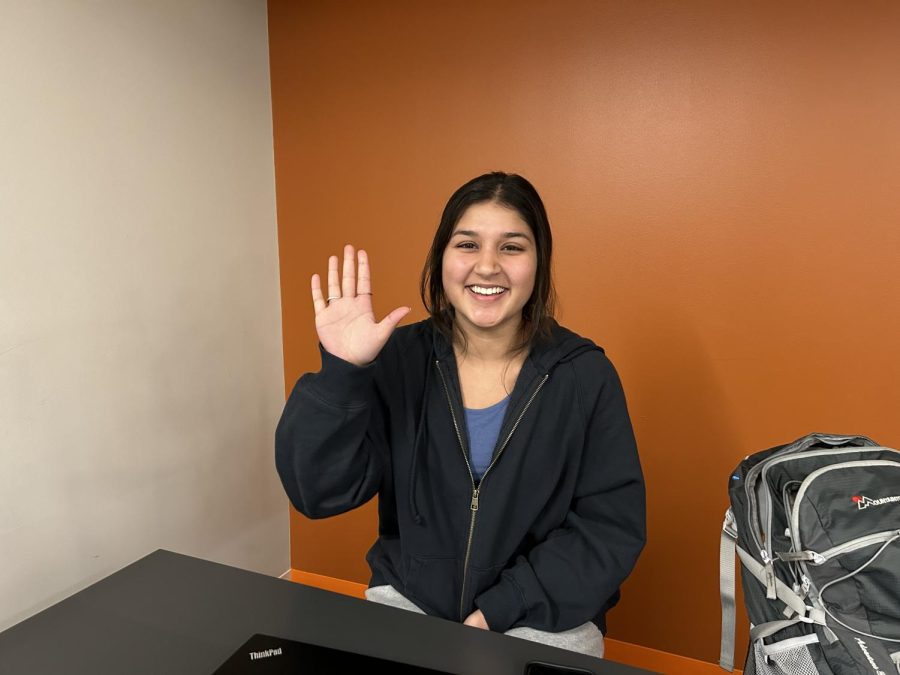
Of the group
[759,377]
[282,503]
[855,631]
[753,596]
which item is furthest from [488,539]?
[282,503]

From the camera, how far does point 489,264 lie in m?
1.39

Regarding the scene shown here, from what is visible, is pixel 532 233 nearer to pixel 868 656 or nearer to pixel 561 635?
pixel 561 635

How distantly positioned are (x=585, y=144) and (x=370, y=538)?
1.68 metres

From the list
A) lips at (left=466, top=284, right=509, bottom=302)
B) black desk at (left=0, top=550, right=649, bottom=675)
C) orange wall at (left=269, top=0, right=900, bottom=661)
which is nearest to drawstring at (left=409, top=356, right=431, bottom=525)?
lips at (left=466, top=284, right=509, bottom=302)

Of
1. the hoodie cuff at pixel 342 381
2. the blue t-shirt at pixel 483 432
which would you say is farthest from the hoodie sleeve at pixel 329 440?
the blue t-shirt at pixel 483 432

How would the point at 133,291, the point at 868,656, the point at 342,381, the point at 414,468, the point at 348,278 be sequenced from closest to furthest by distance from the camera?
the point at 868,656 < the point at 342,381 < the point at 348,278 < the point at 414,468 < the point at 133,291

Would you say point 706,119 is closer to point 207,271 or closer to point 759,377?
point 759,377

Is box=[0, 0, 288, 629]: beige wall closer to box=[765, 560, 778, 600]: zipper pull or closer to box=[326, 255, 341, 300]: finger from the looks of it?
box=[326, 255, 341, 300]: finger

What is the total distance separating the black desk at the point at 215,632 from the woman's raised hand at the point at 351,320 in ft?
1.33

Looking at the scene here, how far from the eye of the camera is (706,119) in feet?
6.47

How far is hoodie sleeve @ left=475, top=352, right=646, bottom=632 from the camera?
1298mm

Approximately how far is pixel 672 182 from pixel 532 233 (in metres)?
0.80

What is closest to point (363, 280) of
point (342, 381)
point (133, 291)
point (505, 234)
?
point (342, 381)

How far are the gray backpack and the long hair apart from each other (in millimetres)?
552
